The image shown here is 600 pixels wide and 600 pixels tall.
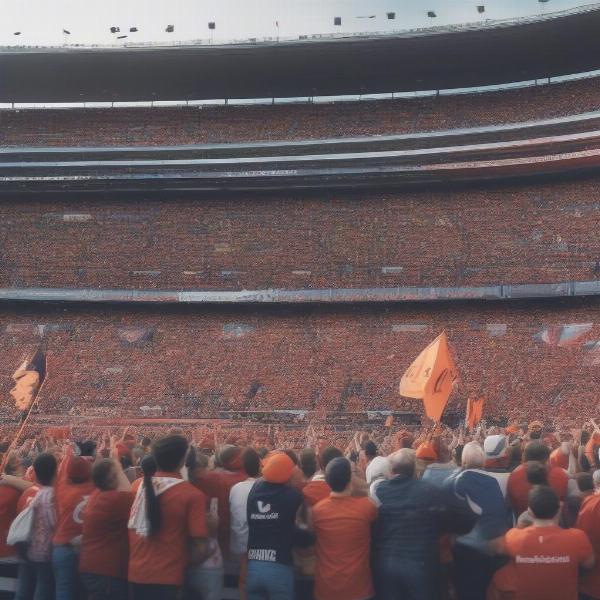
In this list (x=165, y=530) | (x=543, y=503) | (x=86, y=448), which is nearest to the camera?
(x=543, y=503)

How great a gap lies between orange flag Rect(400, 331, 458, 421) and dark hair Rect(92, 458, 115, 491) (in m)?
7.86

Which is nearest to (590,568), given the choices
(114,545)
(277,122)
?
(114,545)

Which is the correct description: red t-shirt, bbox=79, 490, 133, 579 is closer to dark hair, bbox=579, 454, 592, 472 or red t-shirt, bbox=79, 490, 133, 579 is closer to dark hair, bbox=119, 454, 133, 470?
dark hair, bbox=119, 454, 133, 470

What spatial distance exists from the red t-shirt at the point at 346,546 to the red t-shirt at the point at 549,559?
1.01 metres

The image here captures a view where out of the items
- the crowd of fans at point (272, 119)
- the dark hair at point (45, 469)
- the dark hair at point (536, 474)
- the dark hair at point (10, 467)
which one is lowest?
the dark hair at point (10, 467)

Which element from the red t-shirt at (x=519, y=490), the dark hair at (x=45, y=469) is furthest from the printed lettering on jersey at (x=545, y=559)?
the dark hair at (x=45, y=469)

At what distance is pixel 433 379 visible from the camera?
13.8 meters

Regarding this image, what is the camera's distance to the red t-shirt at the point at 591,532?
17.8ft

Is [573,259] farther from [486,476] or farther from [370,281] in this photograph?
[486,476]

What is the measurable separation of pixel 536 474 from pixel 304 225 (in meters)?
28.9

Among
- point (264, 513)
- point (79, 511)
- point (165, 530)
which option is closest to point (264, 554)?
point (264, 513)

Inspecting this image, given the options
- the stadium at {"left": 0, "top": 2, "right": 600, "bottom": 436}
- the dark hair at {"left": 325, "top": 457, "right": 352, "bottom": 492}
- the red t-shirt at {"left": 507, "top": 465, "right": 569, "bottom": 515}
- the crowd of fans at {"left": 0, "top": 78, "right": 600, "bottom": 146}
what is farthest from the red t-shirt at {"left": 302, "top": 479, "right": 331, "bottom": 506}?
the crowd of fans at {"left": 0, "top": 78, "right": 600, "bottom": 146}

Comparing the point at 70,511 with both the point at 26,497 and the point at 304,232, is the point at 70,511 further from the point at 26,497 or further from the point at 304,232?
the point at 304,232

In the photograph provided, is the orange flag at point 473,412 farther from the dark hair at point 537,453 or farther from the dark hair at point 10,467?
the dark hair at point 10,467
